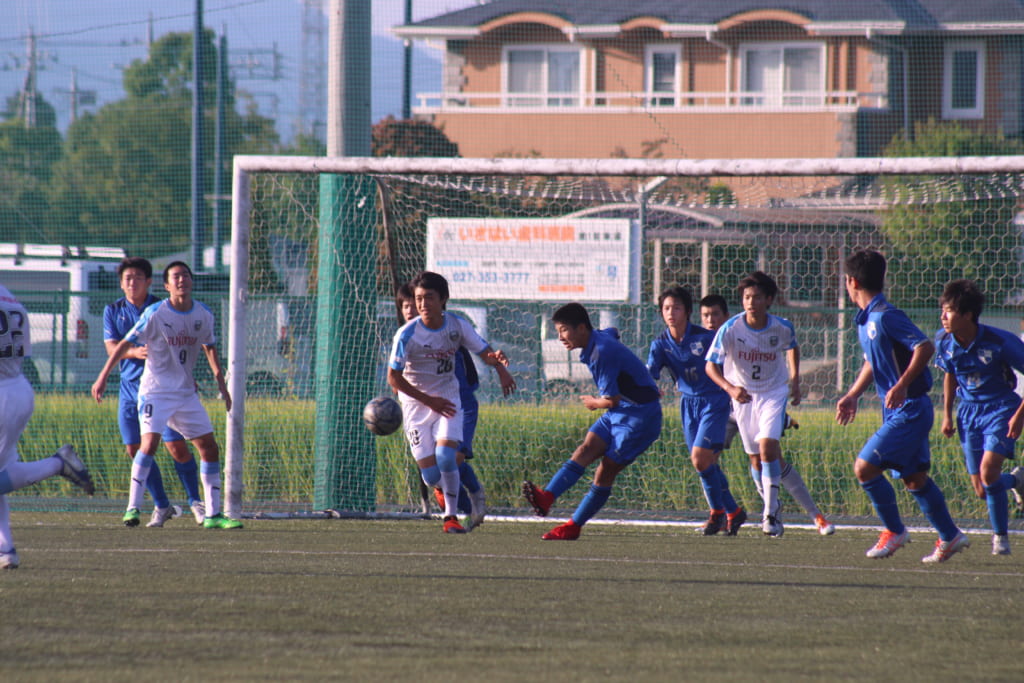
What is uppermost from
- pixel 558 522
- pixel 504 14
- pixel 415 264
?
pixel 504 14

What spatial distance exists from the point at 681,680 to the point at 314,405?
7.65m

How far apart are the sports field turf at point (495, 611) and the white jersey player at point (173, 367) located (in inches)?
30.7

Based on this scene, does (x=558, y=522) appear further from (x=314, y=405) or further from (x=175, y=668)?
(x=175, y=668)

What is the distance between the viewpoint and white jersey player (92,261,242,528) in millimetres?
8883

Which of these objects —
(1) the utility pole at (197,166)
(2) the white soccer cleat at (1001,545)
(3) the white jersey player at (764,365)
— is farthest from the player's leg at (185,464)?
(1) the utility pole at (197,166)

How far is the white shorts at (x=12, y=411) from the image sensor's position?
6375 millimetres

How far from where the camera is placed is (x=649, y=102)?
110 feet

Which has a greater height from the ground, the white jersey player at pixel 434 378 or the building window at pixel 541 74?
the building window at pixel 541 74

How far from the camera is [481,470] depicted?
11.3 metres

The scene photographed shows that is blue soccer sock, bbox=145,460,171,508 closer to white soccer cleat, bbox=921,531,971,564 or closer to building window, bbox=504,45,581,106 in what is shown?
white soccer cleat, bbox=921,531,971,564

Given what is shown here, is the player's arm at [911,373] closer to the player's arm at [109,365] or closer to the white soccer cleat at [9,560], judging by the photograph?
the white soccer cleat at [9,560]

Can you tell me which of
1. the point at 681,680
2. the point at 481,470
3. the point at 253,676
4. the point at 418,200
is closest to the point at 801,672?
the point at 681,680

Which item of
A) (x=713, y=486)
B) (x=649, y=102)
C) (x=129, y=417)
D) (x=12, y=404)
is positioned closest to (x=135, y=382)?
(x=129, y=417)

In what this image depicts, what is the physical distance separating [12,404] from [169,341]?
8.41ft
